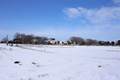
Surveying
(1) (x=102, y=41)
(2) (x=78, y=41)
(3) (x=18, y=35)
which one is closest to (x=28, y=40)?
(3) (x=18, y=35)

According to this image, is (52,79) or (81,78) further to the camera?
(81,78)

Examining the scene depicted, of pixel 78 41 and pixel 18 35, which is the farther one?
pixel 78 41

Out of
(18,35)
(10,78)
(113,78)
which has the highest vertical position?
(18,35)

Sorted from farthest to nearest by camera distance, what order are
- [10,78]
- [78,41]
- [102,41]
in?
[78,41] < [102,41] < [10,78]

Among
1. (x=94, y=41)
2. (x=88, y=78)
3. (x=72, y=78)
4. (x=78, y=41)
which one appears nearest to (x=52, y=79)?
(x=72, y=78)

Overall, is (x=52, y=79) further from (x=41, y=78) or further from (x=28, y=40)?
(x=28, y=40)

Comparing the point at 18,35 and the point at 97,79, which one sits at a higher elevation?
the point at 18,35

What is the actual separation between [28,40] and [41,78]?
11439 cm

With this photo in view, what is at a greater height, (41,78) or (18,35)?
(18,35)

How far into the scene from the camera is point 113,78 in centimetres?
702

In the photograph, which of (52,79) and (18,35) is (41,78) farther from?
(18,35)

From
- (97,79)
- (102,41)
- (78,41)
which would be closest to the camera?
(97,79)

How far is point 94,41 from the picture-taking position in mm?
145875

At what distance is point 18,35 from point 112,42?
330ft
